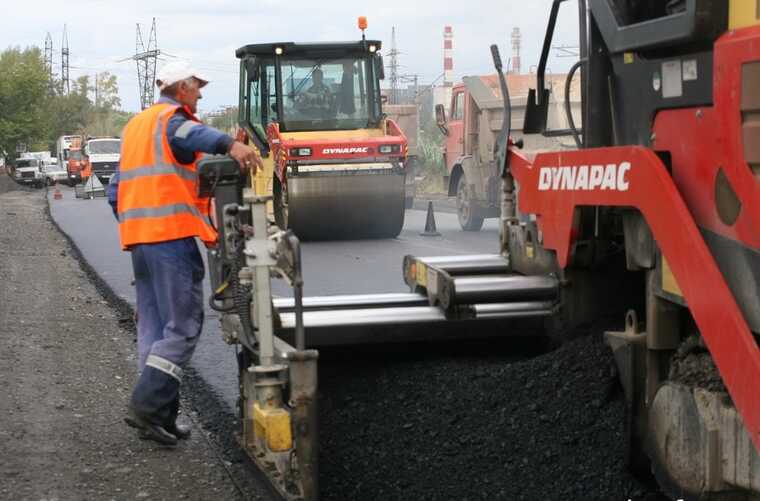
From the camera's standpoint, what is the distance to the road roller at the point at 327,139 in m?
16.2

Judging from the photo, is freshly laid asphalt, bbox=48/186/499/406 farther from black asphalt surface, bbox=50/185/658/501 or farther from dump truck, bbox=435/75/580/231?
black asphalt surface, bbox=50/185/658/501

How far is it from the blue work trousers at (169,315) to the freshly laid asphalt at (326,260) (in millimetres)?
950

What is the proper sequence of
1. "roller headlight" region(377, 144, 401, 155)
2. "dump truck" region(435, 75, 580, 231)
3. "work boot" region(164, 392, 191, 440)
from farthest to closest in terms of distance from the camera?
1. "dump truck" region(435, 75, 580, 231)
2. "roller headlight" region(377, 144, 401, 155)
3. "work boot" region(164, 392, 191, 440)

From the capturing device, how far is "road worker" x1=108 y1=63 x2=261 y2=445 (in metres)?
5.19

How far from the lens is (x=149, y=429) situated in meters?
5.27

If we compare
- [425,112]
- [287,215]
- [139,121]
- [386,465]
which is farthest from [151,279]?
[425,112]

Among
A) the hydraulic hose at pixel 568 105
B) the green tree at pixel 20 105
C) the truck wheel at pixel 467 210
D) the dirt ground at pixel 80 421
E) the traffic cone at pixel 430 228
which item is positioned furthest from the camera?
the green tree at pixel 20 105

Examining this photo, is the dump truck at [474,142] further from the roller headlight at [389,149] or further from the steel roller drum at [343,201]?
the steel roller drum at [343,201]

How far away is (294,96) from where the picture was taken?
55.3ft

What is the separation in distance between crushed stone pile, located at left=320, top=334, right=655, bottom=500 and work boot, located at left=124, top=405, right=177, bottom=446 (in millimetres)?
758

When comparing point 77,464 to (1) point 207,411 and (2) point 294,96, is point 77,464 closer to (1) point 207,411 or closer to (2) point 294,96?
(1) point 207,411

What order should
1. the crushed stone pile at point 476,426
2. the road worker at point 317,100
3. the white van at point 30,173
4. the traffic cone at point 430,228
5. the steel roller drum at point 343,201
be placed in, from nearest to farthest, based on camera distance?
the crushed stone pile at point 476,426
the steel roller drum at point 343,201
the road worker at point 317,100
the traffic cone at point 430,228
the white van at point 30,173

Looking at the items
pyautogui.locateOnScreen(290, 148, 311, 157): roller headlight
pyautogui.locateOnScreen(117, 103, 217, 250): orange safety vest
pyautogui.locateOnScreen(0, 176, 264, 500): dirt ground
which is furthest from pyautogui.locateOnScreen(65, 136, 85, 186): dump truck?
pyautogui.locateOnScreen(117, 103, 217, 250): orange safety vest

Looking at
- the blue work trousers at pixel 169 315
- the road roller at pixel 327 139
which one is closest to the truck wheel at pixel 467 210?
the road roller at pixel 327 139
